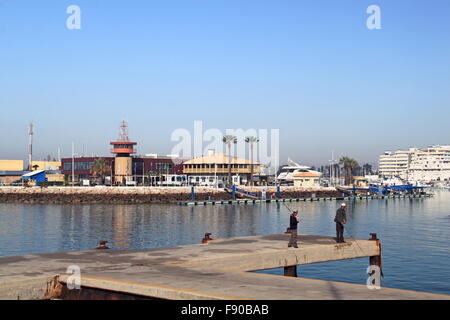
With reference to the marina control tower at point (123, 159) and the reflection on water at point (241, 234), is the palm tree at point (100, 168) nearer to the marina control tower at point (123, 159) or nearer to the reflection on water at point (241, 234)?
the marina control tower at point (123, 159)

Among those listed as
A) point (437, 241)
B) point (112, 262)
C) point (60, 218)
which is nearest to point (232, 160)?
point (60, 218)

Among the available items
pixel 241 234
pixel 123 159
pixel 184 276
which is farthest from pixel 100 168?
pixel 184 276

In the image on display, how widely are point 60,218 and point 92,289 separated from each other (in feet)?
216

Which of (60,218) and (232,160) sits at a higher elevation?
(232,160)

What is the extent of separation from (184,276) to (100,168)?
138 m

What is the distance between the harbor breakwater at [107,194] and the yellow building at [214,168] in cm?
1898

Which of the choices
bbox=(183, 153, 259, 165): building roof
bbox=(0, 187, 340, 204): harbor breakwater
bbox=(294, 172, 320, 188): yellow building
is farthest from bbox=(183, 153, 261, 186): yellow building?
bbox=(294, 172, 320, 188): yellow building

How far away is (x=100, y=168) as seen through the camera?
15162 centimetres

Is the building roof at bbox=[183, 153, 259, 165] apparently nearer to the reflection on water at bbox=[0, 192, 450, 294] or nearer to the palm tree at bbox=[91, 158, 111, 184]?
the palm tree at bbox=[91, 158, 111, 184]

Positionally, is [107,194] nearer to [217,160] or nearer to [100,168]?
[100,168]

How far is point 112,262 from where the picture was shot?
69.1 ft

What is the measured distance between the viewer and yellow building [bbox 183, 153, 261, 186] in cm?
15538
